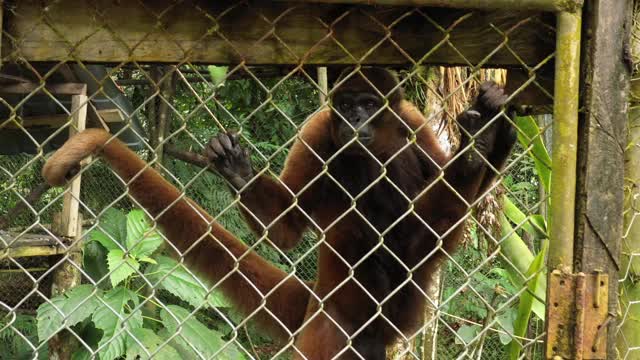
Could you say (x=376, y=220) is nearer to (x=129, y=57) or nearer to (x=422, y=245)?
(x=422, y=245)

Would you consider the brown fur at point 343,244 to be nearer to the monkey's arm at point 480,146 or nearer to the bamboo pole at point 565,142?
the monkey's arm at point 480,146

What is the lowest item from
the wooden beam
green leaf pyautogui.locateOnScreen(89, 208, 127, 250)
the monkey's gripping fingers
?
the monkey's gripping fingers

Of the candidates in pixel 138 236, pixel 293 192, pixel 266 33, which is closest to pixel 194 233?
pixel 293 192

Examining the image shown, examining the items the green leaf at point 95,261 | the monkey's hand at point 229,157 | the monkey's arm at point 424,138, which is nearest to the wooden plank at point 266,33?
the monkey's hand at point 229,157

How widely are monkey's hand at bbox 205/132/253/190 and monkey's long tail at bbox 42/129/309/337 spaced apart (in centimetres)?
20

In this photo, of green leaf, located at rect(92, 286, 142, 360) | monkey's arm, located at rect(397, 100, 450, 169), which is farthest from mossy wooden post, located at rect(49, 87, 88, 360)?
monkey's arm, located at rect(397, 100, 450, 169)

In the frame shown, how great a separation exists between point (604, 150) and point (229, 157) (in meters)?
1.57

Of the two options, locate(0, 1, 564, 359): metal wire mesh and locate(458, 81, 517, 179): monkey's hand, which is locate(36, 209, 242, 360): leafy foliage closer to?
locate(0, 1, 564, 359): metal wire mesh

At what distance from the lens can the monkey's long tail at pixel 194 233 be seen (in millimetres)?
2510

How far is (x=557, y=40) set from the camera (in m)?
2.34

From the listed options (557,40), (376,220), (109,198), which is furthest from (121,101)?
(557,40)

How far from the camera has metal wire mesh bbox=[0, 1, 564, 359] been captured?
7.72 ft

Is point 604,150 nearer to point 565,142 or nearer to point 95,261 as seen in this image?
point 565,142

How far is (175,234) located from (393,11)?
158 centimetres
